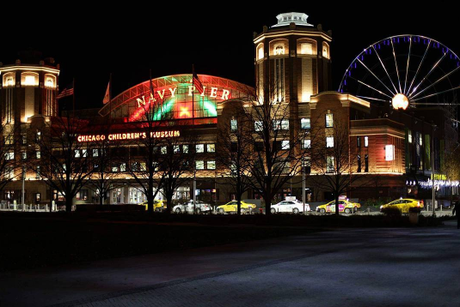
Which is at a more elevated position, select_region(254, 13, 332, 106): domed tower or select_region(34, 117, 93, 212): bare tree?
select_region(254, 13, 332, 106): domed tower

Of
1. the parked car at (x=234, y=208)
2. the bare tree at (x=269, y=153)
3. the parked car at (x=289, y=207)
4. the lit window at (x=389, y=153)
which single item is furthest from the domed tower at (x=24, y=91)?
the bare tree at (x=269, y=153)

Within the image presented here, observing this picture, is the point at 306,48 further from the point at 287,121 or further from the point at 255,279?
the point at 255,279

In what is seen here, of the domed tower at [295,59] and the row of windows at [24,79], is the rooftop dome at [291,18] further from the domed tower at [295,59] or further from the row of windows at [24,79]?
the row of windows at [24,79]

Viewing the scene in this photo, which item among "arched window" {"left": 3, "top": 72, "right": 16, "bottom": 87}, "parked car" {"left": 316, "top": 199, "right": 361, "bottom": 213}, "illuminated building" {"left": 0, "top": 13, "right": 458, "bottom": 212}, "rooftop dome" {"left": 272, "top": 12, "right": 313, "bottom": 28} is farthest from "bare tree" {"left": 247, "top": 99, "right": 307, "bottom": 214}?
"arched window" {"left": 3, "top": 72, "right": 16, "bottom": 87}

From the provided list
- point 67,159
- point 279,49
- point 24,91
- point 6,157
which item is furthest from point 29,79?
point 67,159

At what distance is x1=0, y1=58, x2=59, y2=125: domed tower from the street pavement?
8988 centimetres

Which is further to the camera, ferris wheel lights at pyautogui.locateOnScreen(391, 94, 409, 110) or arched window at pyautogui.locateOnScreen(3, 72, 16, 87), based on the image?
arched window at pyautogui.locateOnScreen(3, 72, 16, 87)

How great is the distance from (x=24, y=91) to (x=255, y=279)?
325ft

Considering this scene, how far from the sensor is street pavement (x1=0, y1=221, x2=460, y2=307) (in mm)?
13148

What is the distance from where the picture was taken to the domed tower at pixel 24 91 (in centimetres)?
10575

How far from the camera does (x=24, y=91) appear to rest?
106562mm

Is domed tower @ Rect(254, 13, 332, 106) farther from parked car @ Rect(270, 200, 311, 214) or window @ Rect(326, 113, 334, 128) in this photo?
parked car @ Rect(270, 200, 311, 214)

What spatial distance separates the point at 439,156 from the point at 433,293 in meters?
104

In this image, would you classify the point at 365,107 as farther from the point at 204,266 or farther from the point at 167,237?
the point at 204,266
